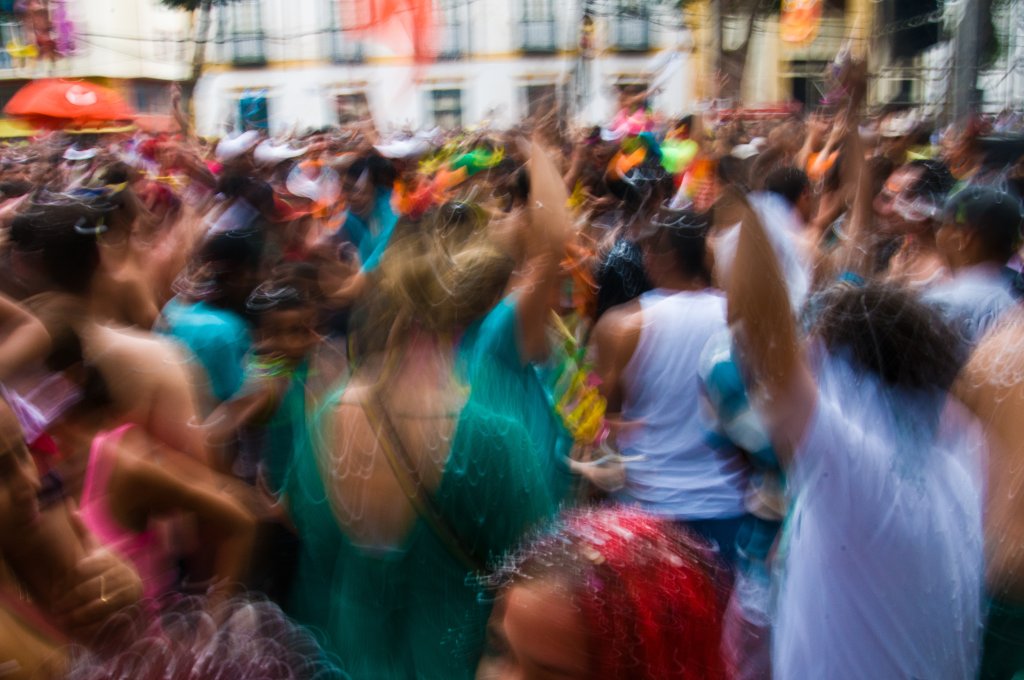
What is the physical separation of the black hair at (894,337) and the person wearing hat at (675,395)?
1.02 m

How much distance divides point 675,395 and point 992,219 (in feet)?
3.87

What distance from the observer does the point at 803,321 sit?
2090 millimetres

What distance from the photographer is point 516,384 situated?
10.1 feet

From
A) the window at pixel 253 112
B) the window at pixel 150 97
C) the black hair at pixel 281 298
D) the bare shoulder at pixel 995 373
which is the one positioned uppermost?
the window at pixel 150 97

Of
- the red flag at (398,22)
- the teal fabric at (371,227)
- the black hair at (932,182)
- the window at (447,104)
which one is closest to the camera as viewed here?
the black hair at (932,182)

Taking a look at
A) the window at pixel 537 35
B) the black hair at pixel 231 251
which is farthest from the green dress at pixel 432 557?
the window at pixel 537 35

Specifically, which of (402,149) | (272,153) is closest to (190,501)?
(402,149)

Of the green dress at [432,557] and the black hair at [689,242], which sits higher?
the black hair at [689,242]

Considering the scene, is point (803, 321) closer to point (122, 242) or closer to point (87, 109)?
point (122, 242)

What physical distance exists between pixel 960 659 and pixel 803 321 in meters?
0.70

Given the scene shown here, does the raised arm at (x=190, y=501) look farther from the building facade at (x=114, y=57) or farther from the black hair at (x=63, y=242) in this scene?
the building facade at (x=114, y=57)

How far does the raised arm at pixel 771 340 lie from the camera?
1683mm

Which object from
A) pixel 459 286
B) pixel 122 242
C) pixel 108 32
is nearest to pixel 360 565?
pixel 459 286

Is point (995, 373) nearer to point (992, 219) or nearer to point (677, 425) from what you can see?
point (677, 425)
